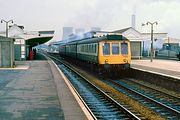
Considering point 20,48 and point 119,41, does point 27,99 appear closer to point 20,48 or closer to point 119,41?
point 119,41

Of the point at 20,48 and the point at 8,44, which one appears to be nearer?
the point at 8,44

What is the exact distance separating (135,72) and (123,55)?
74.0 inches

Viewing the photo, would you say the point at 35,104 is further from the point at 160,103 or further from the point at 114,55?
the point at 114,55

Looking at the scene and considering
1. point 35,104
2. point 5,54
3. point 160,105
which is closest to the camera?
point 35,104

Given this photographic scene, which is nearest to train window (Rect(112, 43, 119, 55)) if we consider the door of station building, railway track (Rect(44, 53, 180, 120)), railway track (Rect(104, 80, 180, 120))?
railway track (Rect(44, 53, 180, 120))

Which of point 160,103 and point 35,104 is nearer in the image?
point 35,104

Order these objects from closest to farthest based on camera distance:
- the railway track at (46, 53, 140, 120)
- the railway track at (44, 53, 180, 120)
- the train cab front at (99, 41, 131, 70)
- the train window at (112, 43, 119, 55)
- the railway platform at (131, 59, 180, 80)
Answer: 1. the railway track at (46, 53, 140, 120)
2. the railway track at (44, 53, 180, 120)
3. the railway platform at (131, 59, 180, 80)
4. the train cab front at (99, 41, 131, 70)
5. the train window at (112, 43, 119, 55)

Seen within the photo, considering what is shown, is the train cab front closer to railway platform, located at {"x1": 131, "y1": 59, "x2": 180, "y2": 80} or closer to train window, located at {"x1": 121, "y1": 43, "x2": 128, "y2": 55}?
train window, located at {"x1": 121, "y1": 43, "x2": 128, "y2": 55}

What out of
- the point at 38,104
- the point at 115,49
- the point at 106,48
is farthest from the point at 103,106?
the point at 115,49

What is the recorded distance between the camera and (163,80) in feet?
69.3

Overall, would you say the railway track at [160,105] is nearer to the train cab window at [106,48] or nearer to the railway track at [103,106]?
the railway track at [103,106]

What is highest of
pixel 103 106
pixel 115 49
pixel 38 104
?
pixel 115 49

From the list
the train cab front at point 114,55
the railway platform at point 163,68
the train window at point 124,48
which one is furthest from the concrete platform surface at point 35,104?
the train window at point 124,48

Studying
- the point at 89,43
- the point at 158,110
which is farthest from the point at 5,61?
the point at 158,110
